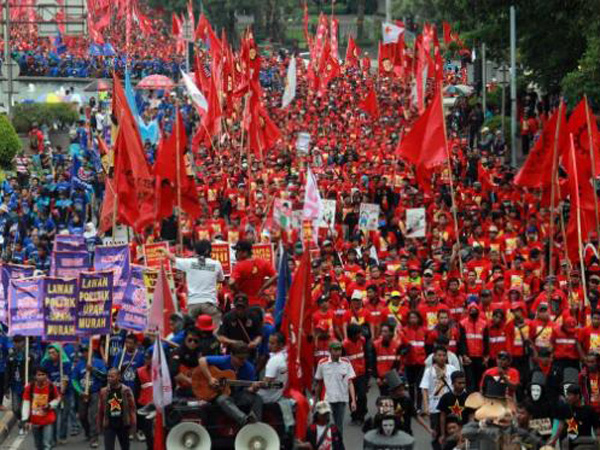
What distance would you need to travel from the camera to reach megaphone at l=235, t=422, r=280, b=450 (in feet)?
48.8

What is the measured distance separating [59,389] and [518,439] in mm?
6579

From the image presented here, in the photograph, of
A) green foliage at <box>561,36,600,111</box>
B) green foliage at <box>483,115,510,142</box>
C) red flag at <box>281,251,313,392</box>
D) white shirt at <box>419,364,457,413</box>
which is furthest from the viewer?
green foliage at <box>483,115,510,142</box>

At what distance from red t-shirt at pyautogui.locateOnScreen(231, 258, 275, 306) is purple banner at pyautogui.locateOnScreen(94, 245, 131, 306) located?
1375mm

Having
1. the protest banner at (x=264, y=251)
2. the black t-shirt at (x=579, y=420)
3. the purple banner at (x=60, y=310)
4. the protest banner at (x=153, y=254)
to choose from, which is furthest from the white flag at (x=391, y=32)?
the black t-shirt at (x=579, y=420)

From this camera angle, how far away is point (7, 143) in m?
45.0

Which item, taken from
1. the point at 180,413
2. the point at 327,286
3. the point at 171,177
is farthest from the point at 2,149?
the point at 180,413

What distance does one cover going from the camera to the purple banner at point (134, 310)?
734 inches

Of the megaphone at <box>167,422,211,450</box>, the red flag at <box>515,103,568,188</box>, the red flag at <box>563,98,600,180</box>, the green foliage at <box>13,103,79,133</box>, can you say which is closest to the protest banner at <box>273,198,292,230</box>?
the red flag at <box>515,103,568,188</box>

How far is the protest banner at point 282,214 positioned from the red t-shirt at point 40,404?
27.4 ft

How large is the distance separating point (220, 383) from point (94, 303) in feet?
11.7

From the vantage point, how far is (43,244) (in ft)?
88.8

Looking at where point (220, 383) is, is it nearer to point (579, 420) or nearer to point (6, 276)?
point (579, 420)

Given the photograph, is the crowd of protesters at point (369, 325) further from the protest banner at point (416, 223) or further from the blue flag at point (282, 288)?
the blue flag at point (282, 288)

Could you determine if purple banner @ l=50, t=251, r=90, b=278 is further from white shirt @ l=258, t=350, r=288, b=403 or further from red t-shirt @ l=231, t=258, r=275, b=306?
white shirt @ l=258, t=350, r=288, b=403
